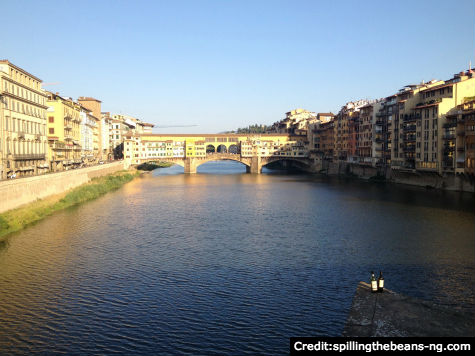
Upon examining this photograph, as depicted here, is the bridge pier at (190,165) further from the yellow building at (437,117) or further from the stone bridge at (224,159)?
the yellow building at (437,117)

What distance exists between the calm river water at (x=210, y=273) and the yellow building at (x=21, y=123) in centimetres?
1262

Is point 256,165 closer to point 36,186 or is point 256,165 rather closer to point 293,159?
point 293,159

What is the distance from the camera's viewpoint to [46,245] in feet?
117

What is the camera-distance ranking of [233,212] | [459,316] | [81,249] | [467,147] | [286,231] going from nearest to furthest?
1. [459,316]
2. [81,249]
3. [286,231]
4. [233,212]
5. [467,147]

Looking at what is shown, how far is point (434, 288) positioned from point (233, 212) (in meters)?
32.6

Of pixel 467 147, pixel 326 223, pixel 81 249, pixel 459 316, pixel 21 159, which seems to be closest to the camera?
pixel 459 316

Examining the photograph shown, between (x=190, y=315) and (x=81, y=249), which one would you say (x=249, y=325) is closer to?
(x=190, y=315)

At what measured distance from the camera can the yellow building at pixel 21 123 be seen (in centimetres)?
5656

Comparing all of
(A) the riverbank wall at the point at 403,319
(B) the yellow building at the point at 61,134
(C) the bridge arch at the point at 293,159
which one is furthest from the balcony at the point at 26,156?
(C) the bridge arch at the point at 293,159

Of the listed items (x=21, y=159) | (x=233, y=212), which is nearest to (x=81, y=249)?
(x=233, y=212)

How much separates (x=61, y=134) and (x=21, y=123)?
23.9 meters

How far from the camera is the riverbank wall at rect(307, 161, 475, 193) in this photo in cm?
7062

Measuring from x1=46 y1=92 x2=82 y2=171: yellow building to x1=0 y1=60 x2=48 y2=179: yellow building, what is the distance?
6.95 metres

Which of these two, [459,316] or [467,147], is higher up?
[467,147]
